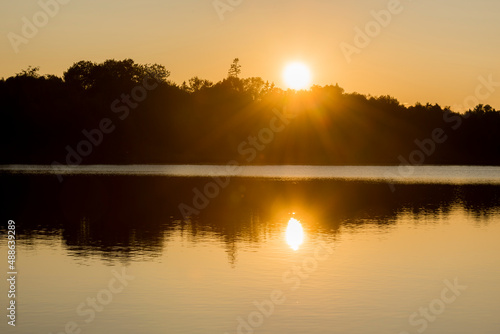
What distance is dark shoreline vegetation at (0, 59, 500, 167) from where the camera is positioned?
144 metres

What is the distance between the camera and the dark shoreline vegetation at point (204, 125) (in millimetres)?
144500

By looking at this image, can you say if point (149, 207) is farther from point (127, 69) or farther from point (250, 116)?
point (127, 69)

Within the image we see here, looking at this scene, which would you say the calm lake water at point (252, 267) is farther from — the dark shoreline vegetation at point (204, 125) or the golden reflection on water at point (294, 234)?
the dark shoreline vegetation at point (204, 125)

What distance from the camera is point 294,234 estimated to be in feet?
134

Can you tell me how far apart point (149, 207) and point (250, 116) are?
12278 cm

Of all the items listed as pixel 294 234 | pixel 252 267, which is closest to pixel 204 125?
pixel 294 234

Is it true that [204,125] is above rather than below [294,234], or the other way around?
above

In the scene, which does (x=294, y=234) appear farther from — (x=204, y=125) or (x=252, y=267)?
(x=204, y=125)

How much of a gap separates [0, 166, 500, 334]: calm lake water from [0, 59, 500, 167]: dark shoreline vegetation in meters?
87.6

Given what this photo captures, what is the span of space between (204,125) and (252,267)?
→ 139538 millimetres

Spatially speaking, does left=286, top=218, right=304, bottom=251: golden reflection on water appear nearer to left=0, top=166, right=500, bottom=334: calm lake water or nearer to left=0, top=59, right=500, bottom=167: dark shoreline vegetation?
left=0, top=166, right=500, bottom=334: calm lake water

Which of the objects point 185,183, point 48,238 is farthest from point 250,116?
point 48,238

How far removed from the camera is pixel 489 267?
102 ft

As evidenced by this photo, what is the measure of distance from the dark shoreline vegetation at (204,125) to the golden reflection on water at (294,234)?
10275cm
